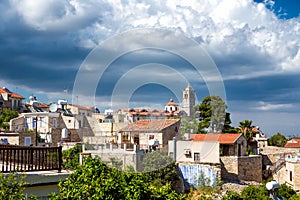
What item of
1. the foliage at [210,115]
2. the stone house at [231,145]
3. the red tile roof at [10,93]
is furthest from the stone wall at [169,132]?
the red tile roof at [10,93]

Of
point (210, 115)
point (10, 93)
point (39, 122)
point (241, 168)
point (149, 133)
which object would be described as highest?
point (10, 93)

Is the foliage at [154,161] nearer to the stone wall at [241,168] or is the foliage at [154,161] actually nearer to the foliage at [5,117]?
the stone wall at [241,168]

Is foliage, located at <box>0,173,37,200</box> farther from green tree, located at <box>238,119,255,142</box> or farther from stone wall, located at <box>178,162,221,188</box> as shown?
green tree, located at <box>238,119,255,142</box>

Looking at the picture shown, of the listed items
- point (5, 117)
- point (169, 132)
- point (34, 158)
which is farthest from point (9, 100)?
point (34, 158)

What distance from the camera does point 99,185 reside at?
5285 mm

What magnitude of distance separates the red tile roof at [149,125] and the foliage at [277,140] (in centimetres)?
2512

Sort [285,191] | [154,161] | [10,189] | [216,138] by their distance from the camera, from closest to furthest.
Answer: [10,189]
[154,161]
[285,191]
[216,138]

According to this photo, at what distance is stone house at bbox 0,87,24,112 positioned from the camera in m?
36.2

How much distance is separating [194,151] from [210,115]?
4.17 metres

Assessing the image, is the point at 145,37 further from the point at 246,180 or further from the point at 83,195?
the point at 246,180

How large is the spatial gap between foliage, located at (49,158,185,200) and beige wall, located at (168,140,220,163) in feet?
47.6

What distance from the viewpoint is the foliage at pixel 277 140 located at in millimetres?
45419

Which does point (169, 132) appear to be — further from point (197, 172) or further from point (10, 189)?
point (10, 189)

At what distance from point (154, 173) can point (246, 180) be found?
31.0 ft
